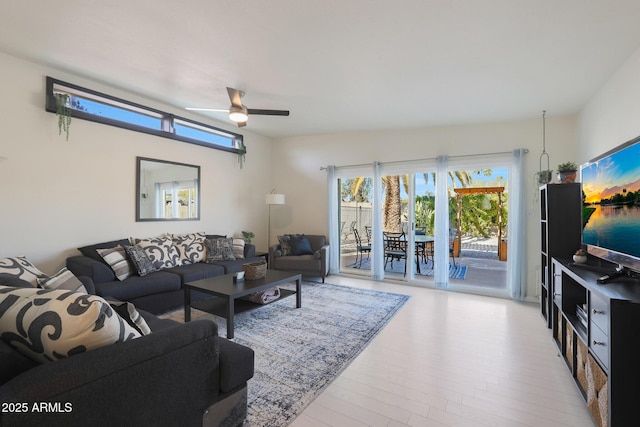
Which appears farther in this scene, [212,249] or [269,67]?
[212,249]

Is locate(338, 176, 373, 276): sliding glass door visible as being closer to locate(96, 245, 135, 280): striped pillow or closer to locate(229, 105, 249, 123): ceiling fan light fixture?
locate(229, 105, 249, 123): ceiling fan light fixture

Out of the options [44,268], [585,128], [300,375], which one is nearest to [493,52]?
[585,128]

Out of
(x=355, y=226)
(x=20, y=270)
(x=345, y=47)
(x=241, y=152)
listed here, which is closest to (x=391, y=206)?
(x=355, y=226)

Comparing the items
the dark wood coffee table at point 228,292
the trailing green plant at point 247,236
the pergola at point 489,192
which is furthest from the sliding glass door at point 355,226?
the dark wood coffee table at point 228,292

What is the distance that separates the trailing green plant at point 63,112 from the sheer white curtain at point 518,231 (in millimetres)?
5746

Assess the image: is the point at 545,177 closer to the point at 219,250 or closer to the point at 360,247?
the point at 360,247

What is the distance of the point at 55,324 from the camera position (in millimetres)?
1071

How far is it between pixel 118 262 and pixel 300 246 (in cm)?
281

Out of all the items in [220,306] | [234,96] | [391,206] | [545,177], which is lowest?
[220,306]

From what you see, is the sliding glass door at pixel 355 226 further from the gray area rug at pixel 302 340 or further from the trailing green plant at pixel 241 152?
the trailing green plant at pixel 241 152

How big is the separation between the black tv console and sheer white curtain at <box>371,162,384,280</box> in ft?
10.1

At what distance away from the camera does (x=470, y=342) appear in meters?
2.82

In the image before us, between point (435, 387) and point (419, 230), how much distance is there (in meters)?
3.36

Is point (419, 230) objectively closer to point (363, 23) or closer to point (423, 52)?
point (423, 52)
